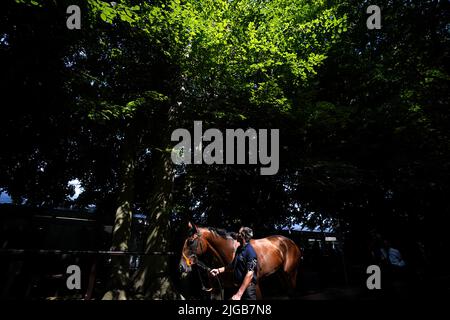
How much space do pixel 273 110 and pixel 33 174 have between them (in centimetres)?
1230

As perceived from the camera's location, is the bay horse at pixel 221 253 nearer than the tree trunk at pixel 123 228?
Yes

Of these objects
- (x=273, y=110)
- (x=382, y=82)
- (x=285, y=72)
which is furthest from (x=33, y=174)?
(x=382, y=82)

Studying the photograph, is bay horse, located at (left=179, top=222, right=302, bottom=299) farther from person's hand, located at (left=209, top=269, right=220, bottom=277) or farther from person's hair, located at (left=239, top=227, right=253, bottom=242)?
person's hair, located at (left=239, top=227, right=253, bottom=242)

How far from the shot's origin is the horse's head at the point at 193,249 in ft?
16.9

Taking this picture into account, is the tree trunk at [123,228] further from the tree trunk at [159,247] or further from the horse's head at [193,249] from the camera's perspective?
the horse's head at [193,249]

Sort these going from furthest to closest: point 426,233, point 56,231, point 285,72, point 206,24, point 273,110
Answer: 1. point 426,233
2. point 56,231
3. point 273,110
4. point 285,72
5. point 206,24

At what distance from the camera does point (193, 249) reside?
5.29 m

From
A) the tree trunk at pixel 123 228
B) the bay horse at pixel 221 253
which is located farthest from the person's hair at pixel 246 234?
the tree trunk at pixel 123 228

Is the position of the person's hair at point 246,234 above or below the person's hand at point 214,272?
above

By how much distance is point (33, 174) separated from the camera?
1286 centimetres

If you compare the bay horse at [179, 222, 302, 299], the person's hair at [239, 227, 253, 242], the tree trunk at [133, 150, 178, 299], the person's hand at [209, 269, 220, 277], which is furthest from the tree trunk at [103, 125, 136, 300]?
the person's hair at [239, 227, 253, 242]

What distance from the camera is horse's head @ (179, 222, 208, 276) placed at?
5141 mm
